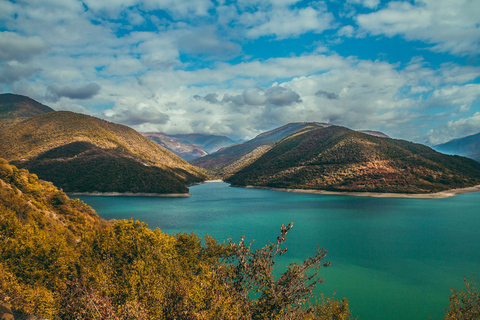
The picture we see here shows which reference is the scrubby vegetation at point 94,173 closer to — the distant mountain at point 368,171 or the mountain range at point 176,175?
the mountain range at point 176,175

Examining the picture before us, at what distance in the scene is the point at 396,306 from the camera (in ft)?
97.0

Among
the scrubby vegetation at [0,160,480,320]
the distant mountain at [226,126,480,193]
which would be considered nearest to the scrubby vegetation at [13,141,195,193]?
the distant mountain at [226,126,480,193]

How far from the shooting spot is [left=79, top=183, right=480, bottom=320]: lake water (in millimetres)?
32188

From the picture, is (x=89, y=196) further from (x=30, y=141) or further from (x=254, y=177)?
(x=254, y=177)

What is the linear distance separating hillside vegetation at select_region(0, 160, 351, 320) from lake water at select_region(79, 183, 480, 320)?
41.9ft

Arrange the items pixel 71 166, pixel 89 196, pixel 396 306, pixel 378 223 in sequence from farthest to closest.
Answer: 1. pixel 71 166
2. pixel 89 196
3. pixel 378 223
4. pixel 396 306

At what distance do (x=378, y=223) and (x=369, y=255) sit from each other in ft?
96.6

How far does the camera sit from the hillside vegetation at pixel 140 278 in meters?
12.4

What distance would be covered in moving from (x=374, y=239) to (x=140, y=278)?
52602 millimetres

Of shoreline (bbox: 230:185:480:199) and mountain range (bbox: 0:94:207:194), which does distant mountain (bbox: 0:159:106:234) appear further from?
shoreline (bbox: 230:185:480:199)

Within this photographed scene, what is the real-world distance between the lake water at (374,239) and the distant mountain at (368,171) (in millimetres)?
29768

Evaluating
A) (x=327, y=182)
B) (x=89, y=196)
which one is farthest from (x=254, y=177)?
(x=89, y=196)

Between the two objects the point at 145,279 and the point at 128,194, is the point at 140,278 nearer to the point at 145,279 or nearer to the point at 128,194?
the point at 145,279

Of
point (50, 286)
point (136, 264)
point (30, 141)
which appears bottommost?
point (50, 286)
